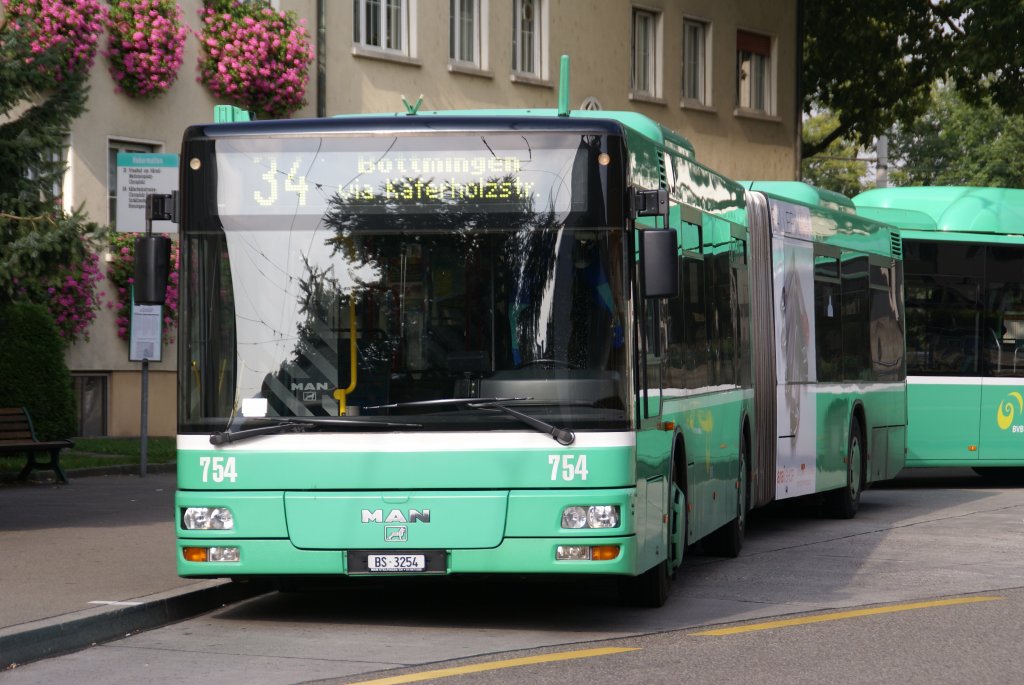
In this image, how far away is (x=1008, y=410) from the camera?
21922mm

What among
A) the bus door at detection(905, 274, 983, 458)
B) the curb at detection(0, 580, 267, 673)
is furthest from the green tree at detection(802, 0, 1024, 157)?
the curb at detection(0, 580, 267, 673)

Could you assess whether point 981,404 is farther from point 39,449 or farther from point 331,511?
point 331,511

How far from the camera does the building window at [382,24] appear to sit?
30.6m

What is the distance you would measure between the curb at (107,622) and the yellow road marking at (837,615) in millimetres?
3004

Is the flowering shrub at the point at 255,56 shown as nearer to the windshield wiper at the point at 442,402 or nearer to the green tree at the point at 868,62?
the green tree at the point at 868,62

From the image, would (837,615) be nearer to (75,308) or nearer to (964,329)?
(964,329)

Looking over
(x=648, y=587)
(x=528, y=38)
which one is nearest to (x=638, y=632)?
(x=648, y=587)

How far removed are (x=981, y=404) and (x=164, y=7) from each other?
41.2 ft

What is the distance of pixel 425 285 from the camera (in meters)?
9.94

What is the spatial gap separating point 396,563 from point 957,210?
555 inches

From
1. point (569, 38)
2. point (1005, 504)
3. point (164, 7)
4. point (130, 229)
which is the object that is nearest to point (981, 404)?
point (1005, 504)

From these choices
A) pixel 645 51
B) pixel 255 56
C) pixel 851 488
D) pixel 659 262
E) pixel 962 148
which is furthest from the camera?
pixel 962 148

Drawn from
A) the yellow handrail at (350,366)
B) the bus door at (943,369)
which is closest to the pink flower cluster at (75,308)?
the bus door at (943,369)

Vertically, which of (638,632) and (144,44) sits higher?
(144,44)
